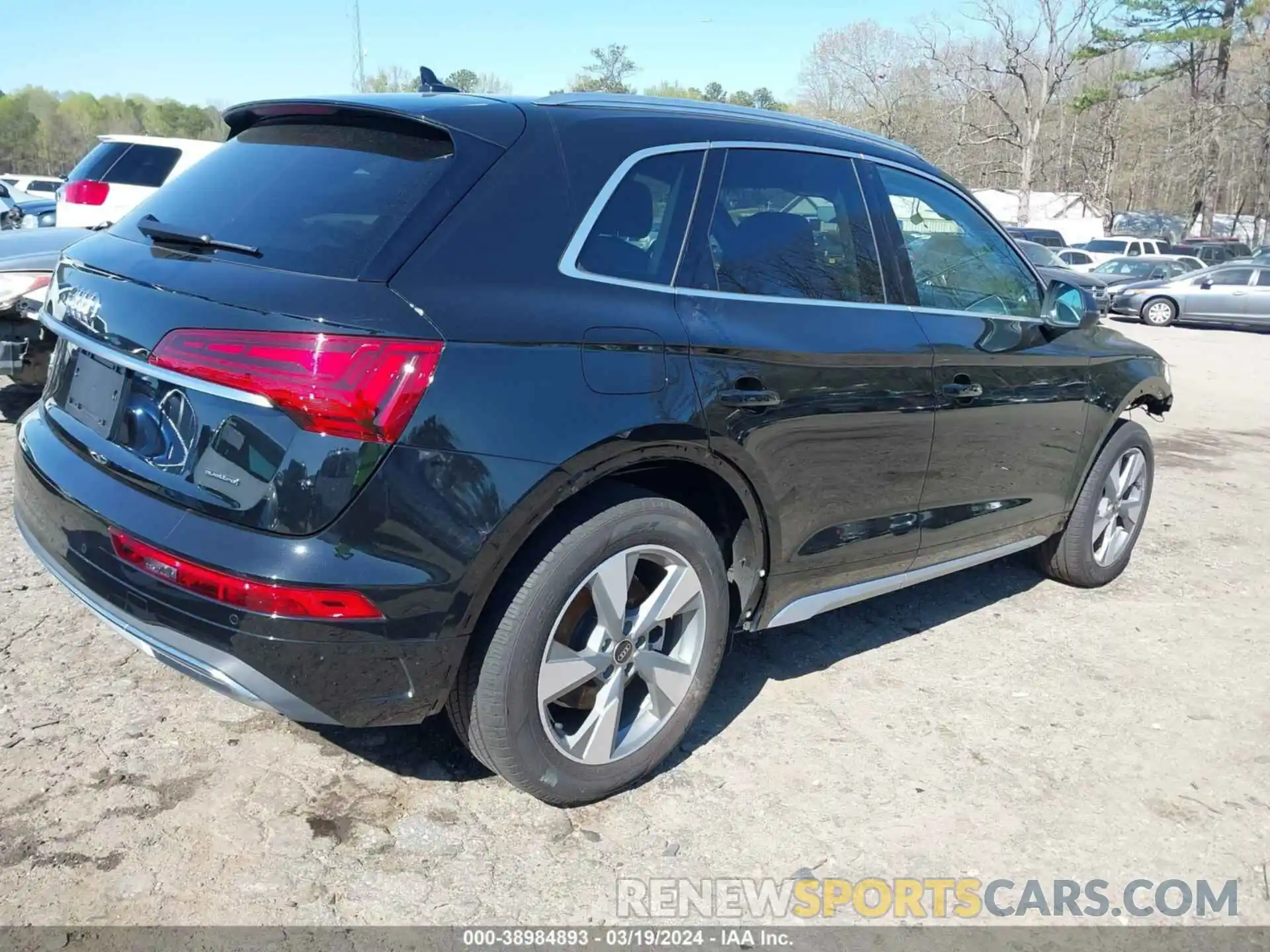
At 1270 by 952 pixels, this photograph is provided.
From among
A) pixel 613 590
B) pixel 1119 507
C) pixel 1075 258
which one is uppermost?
pixel 1075 258

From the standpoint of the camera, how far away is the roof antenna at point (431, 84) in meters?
3.12

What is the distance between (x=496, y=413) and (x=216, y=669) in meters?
0.85

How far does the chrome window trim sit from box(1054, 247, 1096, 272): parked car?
27905 mm

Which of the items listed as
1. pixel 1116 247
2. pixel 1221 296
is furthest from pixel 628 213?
pixel 1116 247

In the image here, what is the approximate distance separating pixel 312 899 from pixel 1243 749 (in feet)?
9.77

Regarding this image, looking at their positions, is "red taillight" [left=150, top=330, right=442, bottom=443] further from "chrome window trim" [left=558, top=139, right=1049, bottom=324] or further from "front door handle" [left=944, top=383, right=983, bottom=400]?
"front door handle" [left=944, top=383, right=983, bottom=400]

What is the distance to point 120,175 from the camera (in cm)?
1015

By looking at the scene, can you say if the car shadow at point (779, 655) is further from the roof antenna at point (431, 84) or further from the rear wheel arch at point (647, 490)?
the roof antenna at point (431, 84)

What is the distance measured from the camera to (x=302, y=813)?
2.75m

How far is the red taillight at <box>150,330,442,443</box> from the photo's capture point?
221cm

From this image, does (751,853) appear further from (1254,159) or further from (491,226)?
(1254,159)

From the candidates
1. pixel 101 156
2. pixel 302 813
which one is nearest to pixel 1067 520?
pixel 302 813

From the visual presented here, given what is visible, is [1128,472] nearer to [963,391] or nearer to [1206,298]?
[963,391]

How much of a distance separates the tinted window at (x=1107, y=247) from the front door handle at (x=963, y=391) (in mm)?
32470
